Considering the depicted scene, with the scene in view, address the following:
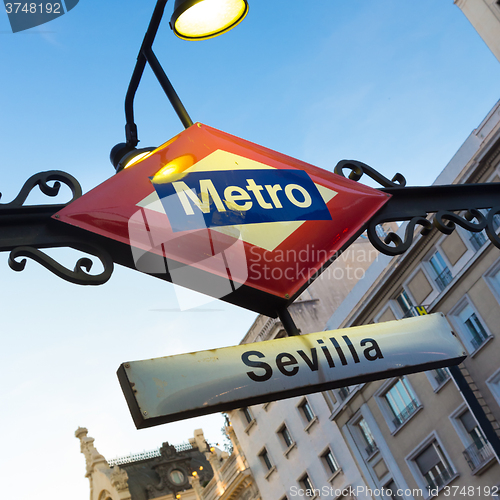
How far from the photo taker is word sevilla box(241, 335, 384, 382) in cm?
258

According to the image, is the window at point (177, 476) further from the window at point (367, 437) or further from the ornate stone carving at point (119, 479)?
the window at point (367, 437)

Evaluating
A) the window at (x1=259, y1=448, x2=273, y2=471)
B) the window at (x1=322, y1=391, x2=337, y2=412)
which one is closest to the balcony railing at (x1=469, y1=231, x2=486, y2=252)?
the window at (x1=322, y1=391, x2=337, y2=412)

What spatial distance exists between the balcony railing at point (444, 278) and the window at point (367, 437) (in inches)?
291

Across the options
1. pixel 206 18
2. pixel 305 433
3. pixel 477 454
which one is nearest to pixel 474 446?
pixel 477 454

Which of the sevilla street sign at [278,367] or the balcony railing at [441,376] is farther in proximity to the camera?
the balcony railing at [441,376]

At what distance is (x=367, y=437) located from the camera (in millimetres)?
26328

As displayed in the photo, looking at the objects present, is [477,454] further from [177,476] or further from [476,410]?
[177,476]

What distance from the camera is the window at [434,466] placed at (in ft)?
72.2

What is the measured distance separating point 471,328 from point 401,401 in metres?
4.59

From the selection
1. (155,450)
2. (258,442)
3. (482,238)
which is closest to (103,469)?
(155,450)

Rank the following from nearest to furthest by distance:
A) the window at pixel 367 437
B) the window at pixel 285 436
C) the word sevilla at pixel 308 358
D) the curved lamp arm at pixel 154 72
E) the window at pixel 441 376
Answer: the word sevilla at pixel 308 358 → the curved lamp arm at pixel 154 72 → the window at pixel 441 376 → the window at pixel 367 437 → the window at pixel 285 436

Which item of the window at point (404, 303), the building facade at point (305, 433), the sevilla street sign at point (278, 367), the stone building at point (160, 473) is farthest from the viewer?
the stone building at point (160, 473)

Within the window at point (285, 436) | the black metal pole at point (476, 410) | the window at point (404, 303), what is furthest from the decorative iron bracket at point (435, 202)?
the window at point (285, 436)

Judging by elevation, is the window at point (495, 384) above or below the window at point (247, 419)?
below
